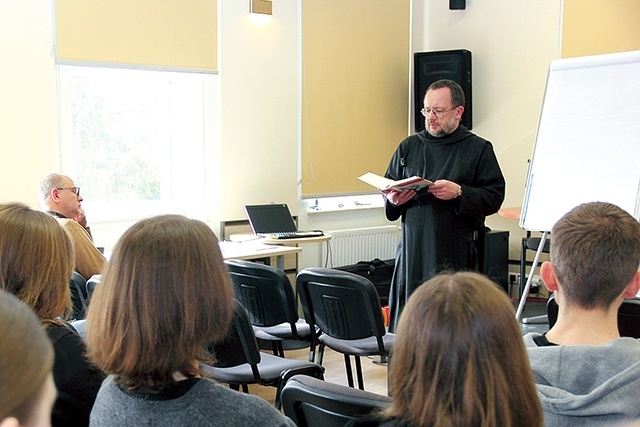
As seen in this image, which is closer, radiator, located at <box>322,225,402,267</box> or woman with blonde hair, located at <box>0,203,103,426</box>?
woman with blonde hair, located at <box>0,203,103,426</box>

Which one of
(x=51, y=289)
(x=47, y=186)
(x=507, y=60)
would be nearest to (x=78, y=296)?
(x=47, y=186)

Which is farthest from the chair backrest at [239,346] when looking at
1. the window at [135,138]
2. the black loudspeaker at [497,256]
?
the black loudspeaker at [497,256]

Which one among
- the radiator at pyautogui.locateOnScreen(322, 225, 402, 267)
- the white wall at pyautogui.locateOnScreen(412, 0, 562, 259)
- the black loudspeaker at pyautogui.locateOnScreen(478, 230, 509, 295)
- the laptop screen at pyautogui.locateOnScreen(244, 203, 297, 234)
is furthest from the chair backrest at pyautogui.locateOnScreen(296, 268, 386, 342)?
the white wall at pyautogui.locateOnScreen(412, 0, 562, 259)

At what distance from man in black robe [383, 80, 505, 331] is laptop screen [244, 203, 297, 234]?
176 centimetres

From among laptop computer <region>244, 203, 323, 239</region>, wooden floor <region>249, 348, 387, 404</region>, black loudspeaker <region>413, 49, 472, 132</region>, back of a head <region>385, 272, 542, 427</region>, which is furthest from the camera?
black loudspeaker <region>413, 49, 472, 132</region>

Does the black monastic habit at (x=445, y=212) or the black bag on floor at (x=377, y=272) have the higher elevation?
the black monastic habit at (x=445, y=212)

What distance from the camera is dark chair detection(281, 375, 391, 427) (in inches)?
66.4

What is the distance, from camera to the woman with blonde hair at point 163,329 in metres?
1.34

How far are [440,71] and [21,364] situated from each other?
20.9 feet

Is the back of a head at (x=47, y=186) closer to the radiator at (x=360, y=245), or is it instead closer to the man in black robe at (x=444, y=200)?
the man in black robe at (x=444, y=200)

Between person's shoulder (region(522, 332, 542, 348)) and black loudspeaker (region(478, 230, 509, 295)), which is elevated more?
person's shoulder (region(522, 332, 542, 348))

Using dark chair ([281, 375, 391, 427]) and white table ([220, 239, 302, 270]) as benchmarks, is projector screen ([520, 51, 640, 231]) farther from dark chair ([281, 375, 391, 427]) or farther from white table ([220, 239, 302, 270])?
dark chair ([281, 375, 391, 427])

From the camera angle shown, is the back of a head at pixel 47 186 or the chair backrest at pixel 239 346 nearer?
the chair backrest at pixel 239 346

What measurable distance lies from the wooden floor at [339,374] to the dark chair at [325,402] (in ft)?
7.43
